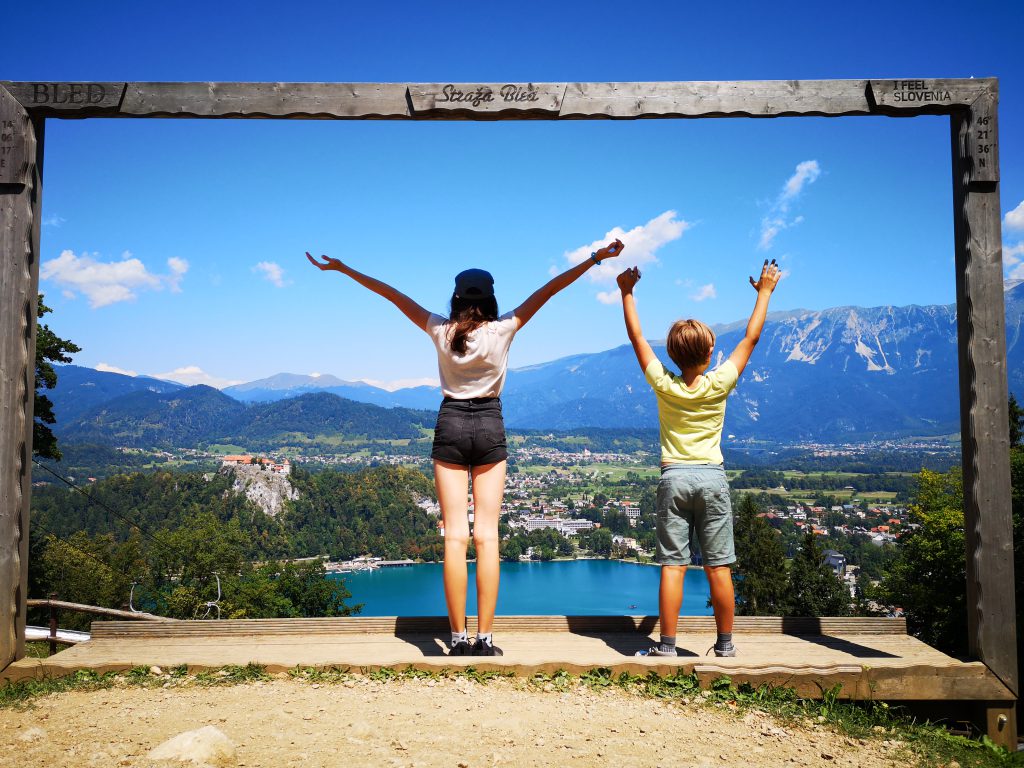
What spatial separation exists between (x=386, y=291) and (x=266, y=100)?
1.15 metres

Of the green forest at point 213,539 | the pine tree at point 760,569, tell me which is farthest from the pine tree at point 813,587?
the green forest at point 213,539

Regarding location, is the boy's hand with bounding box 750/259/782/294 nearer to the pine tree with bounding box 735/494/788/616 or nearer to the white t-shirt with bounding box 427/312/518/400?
the white t-shirt with bounding box 427/312/518/400

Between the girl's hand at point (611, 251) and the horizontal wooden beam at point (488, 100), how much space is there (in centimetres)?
69

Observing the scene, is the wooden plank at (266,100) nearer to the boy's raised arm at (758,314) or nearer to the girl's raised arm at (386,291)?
the girl's raised arm at (386,291)

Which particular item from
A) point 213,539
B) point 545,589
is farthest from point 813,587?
point 213,539

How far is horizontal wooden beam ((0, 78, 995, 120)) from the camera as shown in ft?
11.9

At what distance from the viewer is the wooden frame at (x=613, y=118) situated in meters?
3.44

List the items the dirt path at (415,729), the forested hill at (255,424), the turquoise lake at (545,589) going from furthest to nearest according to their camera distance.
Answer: the forested hill at (255,424) → the turquoise lake at (545,589) → the dirt path at (415,729)

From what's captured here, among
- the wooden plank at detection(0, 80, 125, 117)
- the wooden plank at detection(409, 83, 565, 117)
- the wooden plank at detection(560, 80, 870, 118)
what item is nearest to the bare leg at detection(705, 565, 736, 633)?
the wooden plank at detection(560, 80, 870, 118)

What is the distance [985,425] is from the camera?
11.4ft

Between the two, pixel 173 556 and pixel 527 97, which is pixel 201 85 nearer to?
pixel 527 97

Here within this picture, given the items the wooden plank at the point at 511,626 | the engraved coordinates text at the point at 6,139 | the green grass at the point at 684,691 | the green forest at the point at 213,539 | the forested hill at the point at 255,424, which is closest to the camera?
the green grass at the point at 684,691

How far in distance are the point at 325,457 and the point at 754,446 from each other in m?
110

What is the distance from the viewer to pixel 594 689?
3184mm
